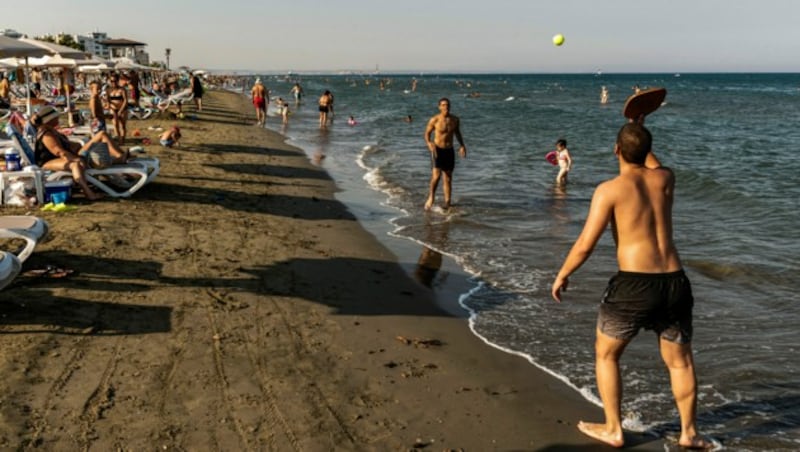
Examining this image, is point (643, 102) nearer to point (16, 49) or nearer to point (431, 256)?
point (431, 256)

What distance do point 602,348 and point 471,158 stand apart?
46.6 feet

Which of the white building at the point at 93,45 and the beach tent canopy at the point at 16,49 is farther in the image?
the white building at the point at 93,45

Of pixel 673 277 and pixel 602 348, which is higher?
pixel 673 277

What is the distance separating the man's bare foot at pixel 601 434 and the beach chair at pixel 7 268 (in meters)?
4.04

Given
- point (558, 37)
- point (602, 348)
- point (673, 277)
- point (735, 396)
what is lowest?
point (735, 396)

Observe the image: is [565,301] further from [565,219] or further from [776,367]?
[565,219]

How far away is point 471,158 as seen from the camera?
17.3 m

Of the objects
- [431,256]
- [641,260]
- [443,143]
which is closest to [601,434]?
[641,260]

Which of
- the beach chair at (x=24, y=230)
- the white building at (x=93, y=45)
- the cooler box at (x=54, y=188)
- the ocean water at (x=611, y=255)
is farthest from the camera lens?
the white building at (x=93, y=45)

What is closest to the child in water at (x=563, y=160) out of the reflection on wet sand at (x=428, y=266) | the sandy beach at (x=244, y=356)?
the reflection on wet sand at (x=428, y=266)

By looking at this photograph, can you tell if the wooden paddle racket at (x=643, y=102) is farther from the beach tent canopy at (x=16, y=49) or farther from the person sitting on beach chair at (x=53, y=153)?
the beach tent canopy at (x=16, y=49)

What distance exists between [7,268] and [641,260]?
424 cm

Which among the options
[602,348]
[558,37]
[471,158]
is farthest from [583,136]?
[602,348]

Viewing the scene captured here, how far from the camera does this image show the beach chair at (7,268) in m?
4.30
